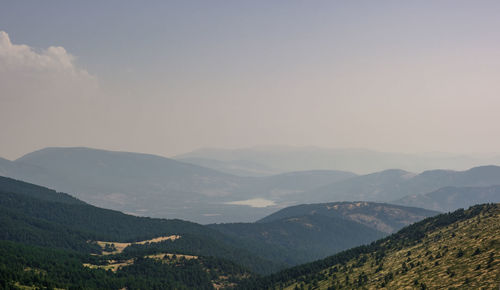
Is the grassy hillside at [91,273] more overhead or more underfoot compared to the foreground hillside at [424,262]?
more underfoot

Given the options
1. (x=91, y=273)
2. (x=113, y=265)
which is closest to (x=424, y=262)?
(x=91, y=273)

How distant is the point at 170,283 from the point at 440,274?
403ft

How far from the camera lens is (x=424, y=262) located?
331ft

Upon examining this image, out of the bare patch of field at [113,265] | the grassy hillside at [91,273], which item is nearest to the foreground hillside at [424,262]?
the grassy hillside at [91,273]

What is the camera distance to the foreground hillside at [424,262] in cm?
7969

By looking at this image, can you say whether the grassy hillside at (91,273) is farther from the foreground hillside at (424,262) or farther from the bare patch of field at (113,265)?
the foreground hillside at (424,262)

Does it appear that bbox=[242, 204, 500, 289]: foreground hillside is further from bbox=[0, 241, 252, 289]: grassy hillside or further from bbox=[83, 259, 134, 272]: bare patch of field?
bbox=[83, 259, 134, 272]: bare patch of field

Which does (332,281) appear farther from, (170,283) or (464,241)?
(170,283)

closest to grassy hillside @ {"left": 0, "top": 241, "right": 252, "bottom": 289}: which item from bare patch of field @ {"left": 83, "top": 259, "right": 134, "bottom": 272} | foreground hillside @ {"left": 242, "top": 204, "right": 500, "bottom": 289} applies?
bare patch of field @ {"left": 83, "top": 259, "right": 134, "bottom": 272}

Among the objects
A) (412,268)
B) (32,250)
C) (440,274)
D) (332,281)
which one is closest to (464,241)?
(412,268)

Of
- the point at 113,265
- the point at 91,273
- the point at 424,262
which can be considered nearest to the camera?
the point at 424,262

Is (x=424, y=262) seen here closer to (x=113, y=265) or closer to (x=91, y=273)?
(x=91, y=273)

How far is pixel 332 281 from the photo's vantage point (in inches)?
4894

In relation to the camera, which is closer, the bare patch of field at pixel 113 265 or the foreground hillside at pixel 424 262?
the foreground hillside at pixel 424 262
